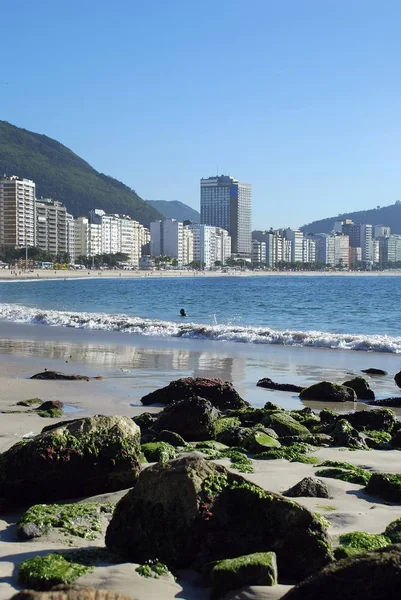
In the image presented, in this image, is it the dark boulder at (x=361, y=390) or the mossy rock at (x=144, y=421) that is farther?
the dark boulder at (x=361, y=390)

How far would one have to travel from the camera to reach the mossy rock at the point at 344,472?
7141 mm

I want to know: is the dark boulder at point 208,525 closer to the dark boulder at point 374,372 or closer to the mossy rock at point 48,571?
the mossy rock at point 48,571

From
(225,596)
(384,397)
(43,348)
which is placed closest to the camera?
(225,596)

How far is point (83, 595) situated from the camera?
11.4 ft

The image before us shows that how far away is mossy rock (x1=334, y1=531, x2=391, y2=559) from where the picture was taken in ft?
15.7

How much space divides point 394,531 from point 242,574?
148cm

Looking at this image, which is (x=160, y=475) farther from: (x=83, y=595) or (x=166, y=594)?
(x=83, y=595)

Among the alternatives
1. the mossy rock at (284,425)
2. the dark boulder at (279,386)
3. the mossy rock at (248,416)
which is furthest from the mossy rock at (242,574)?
the dark boulder at (279,386)

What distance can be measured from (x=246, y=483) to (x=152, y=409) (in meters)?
7.10

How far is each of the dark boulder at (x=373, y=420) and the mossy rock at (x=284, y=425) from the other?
1115 millimetres

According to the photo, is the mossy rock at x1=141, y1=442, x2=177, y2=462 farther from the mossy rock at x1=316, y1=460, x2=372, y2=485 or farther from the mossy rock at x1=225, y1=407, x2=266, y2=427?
the mossy rock at x1=225, y1=407, x2=266, y2=427

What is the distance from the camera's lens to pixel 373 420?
1077 cm

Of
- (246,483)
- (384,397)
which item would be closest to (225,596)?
(246,483)

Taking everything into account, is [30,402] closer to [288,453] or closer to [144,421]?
[144,421]
